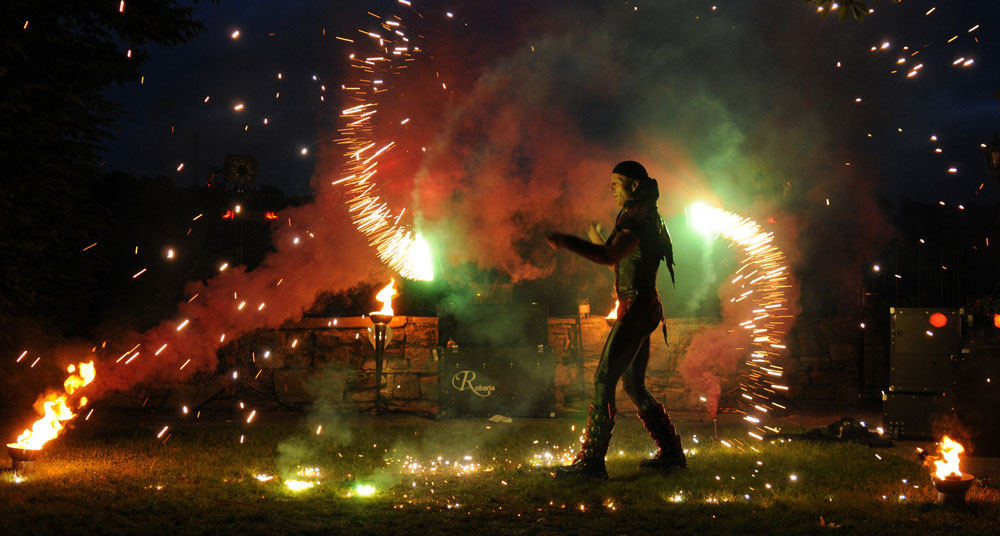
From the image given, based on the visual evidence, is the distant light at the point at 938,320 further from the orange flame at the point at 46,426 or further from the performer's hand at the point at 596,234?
the orange flame at the point at 46,426

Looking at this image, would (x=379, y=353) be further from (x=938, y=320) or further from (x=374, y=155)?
(x=938, y=320)

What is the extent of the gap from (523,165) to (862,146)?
5.51m

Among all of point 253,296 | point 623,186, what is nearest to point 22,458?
point 623,186

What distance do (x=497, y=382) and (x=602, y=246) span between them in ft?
16.5

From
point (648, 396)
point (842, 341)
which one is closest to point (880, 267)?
point (842, 341)

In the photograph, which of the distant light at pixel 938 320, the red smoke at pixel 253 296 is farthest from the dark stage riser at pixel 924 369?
the red smoke at pixel 253 296

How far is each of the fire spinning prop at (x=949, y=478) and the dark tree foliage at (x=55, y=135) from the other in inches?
417

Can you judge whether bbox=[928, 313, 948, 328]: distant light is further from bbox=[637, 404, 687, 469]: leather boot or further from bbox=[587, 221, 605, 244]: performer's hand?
bbox=[587, 221, 605, 244]: performer's hand

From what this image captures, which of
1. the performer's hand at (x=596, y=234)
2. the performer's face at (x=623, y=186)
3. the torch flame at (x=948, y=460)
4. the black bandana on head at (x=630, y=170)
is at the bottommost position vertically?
the torch flame at (x=948, y=460)

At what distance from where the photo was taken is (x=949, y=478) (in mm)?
4766

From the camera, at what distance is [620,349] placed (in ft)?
18.0

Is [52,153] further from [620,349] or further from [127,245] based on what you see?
[620,349]

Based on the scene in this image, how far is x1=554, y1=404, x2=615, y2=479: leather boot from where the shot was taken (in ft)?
18.1

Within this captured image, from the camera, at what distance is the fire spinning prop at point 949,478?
4738mm
